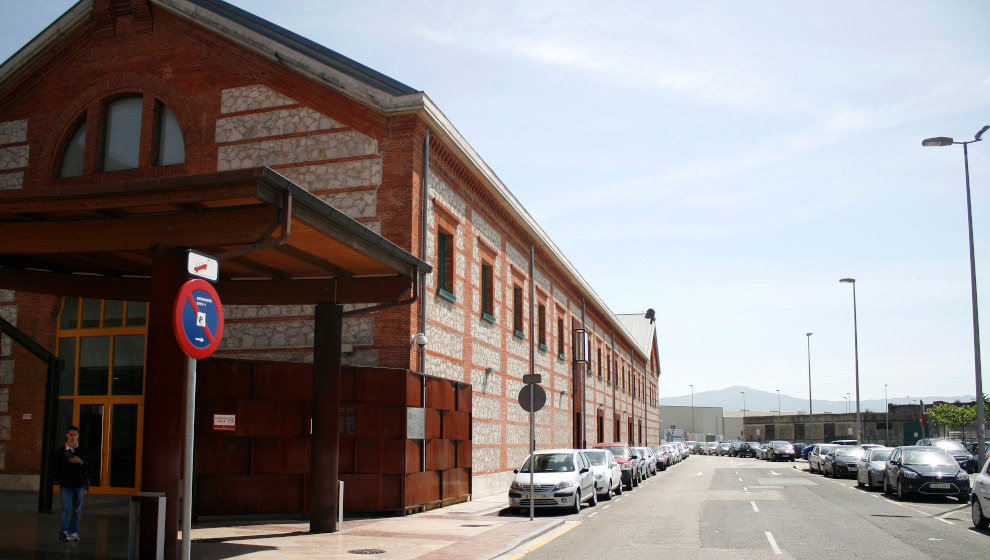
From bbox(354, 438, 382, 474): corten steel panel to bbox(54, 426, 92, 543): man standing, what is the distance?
577cm

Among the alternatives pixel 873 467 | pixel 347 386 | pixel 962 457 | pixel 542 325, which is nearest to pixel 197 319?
pixel 347 386

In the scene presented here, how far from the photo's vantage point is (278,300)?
15.1 m

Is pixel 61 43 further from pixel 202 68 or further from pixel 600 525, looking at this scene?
pixel 600 525

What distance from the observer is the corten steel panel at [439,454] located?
18781mm

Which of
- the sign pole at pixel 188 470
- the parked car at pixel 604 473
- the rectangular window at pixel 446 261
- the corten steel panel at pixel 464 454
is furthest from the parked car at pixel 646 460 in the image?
the sign pole at pixel 188 470

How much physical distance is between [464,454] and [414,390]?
158 inches

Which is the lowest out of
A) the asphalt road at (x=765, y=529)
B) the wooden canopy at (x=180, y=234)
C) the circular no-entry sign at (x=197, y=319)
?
the asphalt road at (x=765, y=529)

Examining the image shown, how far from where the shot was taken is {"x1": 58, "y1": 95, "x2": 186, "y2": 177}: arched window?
2166cm

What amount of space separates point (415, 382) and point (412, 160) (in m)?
5.39

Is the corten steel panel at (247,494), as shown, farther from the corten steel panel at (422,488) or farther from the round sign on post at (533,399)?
the round sign on post at (533,399)

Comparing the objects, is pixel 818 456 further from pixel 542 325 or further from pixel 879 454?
pixel 542 325

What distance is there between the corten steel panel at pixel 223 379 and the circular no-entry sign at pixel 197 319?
28.8 feet

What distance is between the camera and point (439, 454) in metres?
19.5

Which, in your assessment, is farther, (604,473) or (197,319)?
(604,473)
